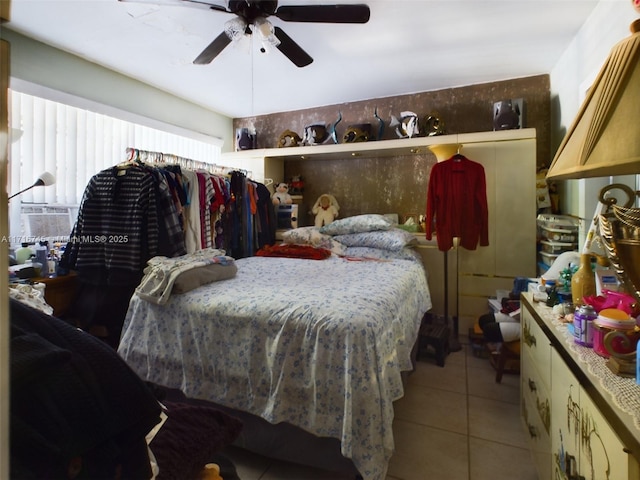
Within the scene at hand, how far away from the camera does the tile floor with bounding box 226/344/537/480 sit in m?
1.54

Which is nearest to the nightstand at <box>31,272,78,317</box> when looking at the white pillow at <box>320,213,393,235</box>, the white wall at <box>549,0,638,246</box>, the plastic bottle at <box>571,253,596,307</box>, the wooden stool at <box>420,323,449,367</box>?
the white pillow at <box>320,213,393,235</box>

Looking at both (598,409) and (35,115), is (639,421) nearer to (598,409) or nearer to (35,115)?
(598,409)

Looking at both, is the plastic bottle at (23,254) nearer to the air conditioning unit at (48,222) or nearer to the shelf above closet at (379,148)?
the air conditioning unit at (48,222)

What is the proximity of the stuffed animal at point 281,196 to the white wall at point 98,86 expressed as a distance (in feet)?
3.83

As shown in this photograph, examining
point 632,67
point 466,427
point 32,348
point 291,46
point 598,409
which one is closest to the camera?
point 32,348

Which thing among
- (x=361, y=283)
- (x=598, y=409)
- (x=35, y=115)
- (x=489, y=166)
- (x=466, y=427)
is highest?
(x=35, y=115)

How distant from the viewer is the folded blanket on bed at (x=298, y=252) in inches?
119

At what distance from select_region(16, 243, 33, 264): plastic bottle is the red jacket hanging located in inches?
132

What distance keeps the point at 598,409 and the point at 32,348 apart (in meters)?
1.13

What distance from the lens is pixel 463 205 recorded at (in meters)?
3.15

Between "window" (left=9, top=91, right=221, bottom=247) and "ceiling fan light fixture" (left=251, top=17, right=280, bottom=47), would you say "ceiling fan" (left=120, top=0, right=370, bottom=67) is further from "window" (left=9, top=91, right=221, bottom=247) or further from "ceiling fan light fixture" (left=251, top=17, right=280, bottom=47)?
"window" (left=9, top=91, right=221, bottom=247)

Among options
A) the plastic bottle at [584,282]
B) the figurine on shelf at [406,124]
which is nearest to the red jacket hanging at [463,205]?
the figurine on shelf at [406,124]

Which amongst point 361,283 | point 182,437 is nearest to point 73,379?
point 182,437

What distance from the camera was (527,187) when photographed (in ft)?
10.1
